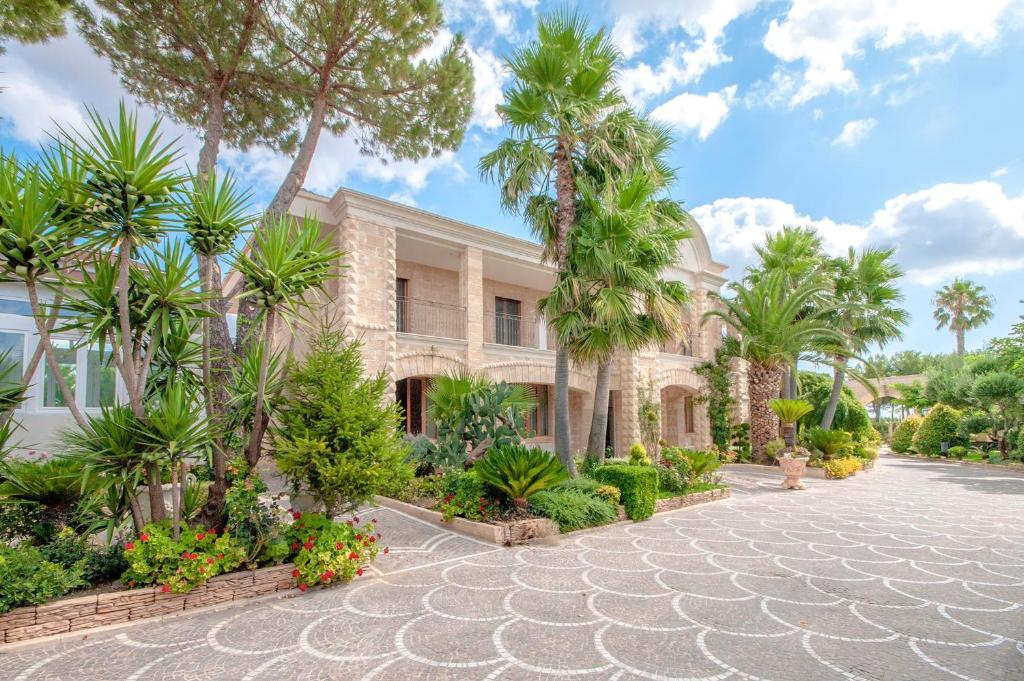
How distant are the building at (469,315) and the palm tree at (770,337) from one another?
8.04ft

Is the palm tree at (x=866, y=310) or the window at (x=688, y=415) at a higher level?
the palm tree at (x=866, y=310)

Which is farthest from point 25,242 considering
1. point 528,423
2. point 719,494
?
point 528,423

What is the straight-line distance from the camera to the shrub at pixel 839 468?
44.7 feet

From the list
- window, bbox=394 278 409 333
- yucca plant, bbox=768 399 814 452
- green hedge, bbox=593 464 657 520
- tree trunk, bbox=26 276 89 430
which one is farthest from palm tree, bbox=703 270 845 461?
tree trunk, bbox=26 276 89 430

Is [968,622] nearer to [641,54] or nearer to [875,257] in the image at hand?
[641,54]

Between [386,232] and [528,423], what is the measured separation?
27.6 ft

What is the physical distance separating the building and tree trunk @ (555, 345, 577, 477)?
2.64 m

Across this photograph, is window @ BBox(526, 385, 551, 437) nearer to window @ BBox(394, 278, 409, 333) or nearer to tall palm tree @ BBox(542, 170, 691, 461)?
window @ BBox(394, 278, 409, 333)

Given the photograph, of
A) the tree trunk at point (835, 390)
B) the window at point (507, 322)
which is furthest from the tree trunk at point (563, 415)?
the tree trunk at point (835, 390)

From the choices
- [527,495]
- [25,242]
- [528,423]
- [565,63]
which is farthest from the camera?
[528,423]

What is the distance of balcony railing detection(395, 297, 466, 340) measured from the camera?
1412 cm

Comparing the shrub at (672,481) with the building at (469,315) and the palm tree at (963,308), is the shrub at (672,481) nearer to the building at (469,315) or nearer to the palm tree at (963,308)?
the building at (469,315)

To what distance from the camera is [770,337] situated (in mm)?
15797

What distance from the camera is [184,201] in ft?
15.9
